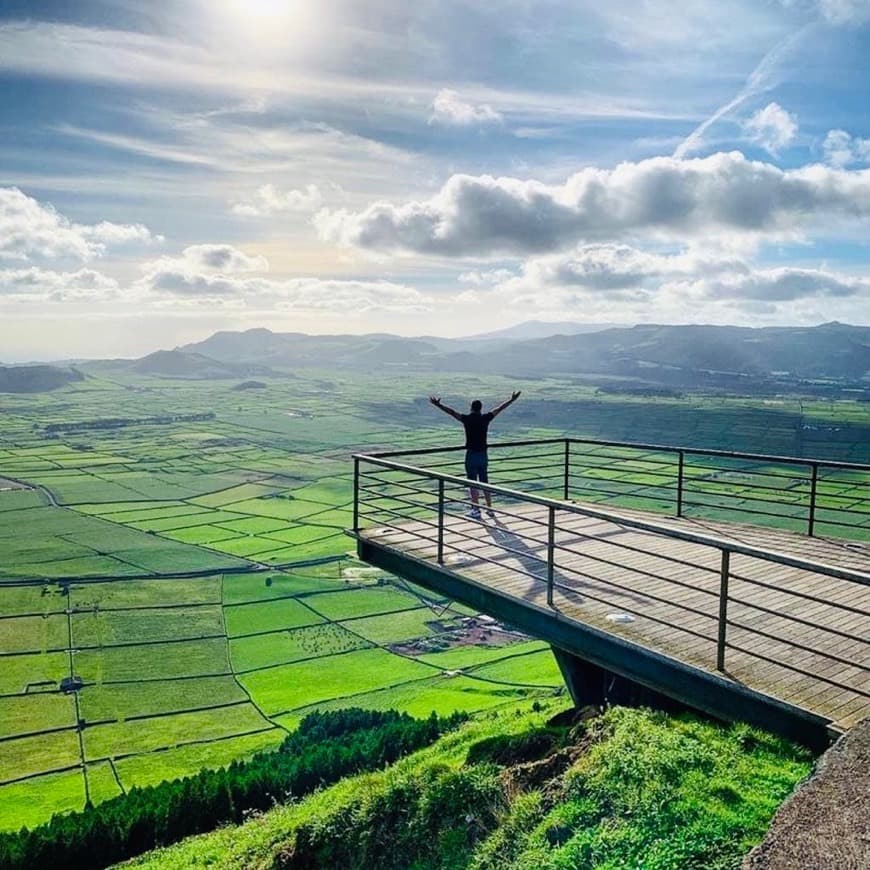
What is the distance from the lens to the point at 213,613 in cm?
5316

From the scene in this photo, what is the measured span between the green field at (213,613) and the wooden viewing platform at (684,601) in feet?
3.30

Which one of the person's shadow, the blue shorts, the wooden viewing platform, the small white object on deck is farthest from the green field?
the small white object on deck

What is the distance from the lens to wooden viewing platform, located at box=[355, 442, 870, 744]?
6047 mm

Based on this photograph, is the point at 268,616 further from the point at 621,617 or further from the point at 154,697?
the point at 621,617

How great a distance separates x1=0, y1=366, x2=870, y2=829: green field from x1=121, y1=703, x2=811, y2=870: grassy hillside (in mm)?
3904

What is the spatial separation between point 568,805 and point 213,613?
50842 millimetres

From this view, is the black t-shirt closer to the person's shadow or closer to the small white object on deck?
the person's shadow

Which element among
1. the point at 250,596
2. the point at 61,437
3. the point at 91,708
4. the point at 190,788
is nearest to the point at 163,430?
the point at 61,437

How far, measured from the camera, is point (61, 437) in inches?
5541

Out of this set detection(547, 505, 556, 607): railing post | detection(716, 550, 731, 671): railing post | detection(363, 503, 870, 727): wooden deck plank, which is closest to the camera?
detection(716, 550, 731, 671): railing post

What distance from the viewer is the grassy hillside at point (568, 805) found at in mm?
5168

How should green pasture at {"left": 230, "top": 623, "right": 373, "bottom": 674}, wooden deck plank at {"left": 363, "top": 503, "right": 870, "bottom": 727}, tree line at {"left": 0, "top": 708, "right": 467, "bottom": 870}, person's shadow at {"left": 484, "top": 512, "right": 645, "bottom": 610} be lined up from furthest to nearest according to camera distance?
green pasture at {"left": 230, "top": 623, "right": 373, "bottom": 674} < tree line at {"left": 0, "top": 708, "right": 467, "bottom": 870} < person's shadow at {"left": 484, "top": 512, "right": 645, "bottom": 610} < wooden deck plank at {"left": 363, "top": 503, "right": 870, "bottom": 727}

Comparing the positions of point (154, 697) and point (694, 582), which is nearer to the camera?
point (694, 582)

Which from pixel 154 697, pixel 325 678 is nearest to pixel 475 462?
pixel 325 678
